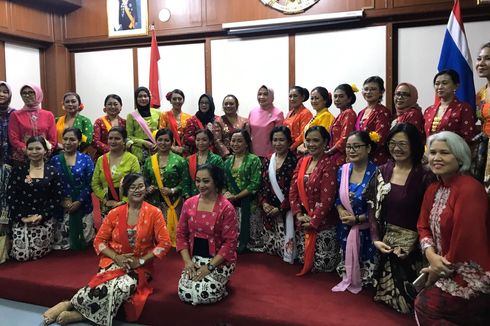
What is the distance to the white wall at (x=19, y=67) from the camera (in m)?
5.84

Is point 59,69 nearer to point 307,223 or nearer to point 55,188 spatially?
point 55,188

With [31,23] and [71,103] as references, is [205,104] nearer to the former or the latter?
[71,103]

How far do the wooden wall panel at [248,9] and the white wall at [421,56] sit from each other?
666mm

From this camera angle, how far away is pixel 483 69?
286 centimetres

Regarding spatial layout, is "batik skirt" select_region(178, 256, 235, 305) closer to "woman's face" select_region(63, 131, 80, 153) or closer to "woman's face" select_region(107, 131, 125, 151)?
"woman's face" select_region(107, 131, 125, 151)

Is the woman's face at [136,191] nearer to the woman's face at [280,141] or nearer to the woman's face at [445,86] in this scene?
the woman's face at [280,141]

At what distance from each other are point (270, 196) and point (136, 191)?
47.6 inches

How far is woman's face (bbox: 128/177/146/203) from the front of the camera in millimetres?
2914

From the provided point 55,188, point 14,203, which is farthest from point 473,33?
point 14,203

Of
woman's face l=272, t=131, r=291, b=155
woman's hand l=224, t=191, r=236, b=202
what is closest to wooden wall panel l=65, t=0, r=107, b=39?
woman's hand l=224, t=191, r=236, b=202

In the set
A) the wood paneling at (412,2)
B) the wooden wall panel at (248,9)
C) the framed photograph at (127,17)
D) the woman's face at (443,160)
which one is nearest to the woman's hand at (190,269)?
the woman's face at (443,160)

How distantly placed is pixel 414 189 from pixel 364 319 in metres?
0.81

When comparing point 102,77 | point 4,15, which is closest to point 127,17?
point 102,77

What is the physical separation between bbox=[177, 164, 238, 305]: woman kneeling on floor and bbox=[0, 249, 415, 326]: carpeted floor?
0.11 meters
